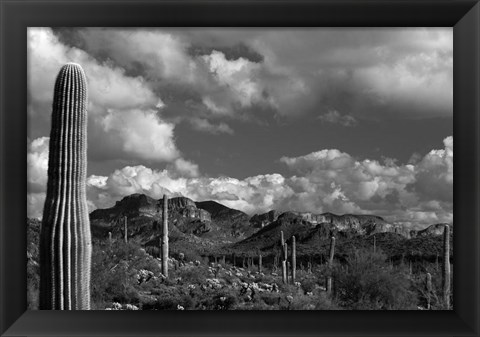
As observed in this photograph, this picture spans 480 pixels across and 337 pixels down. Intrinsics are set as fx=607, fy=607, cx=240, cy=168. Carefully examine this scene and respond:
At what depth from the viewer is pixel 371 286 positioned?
13.5 metres

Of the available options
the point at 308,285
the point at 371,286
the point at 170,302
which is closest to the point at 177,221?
the point at 308,285

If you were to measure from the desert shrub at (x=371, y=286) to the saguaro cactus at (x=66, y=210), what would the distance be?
6944 millimetres

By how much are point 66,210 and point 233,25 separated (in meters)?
3.44

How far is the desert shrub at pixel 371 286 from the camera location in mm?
12992

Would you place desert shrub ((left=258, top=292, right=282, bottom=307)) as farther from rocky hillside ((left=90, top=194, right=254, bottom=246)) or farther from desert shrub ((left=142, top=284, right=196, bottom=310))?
rocky hillside ((left=90, top=194, right=254, bottom=246))

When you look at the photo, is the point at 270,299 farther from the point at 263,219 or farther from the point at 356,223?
the point at 263,219

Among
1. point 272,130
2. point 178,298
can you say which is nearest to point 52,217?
point 178,298

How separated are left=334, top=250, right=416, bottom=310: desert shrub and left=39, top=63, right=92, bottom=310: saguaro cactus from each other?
6944 mm

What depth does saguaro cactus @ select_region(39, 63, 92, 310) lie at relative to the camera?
7.39 m
